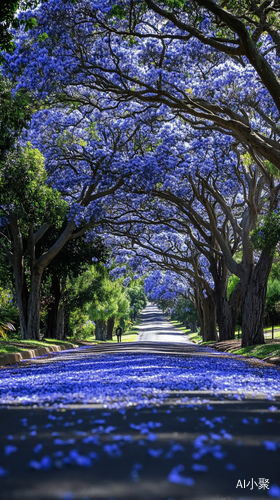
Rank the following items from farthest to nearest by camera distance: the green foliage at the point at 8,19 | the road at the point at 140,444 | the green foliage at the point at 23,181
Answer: the green foliage at the point at 23,181
the green foliage at the point at 8,19
the road at the point at 140,444

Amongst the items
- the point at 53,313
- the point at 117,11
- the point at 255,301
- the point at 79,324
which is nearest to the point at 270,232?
the point at 255,301

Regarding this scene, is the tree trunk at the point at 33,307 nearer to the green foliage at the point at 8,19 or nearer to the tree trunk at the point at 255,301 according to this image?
the tree trunk at the point at 255,301

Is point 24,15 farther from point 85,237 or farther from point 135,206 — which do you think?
point 85,237

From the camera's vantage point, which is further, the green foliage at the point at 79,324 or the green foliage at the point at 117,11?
the green foliage at the point at 79,324

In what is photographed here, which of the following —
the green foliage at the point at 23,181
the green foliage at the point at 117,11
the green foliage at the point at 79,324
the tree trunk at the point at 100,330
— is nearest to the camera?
the green foliage at the point at 117,11

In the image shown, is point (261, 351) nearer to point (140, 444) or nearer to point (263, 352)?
point (263, 352)

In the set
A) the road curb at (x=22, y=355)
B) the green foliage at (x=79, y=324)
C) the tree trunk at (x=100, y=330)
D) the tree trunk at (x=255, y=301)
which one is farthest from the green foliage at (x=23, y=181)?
the tree trunk at (x=100, y=330)

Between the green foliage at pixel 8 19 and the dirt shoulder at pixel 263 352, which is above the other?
the green foliage at pixel 8 19

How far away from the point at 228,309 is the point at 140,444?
23.3 m

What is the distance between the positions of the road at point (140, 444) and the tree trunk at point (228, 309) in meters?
19.8

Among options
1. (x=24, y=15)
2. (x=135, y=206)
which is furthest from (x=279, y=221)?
(x=135, y=206)

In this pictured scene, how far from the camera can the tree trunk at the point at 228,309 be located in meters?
26.0

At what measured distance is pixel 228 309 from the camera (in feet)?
86.2

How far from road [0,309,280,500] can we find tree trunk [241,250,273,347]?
41.5ft
